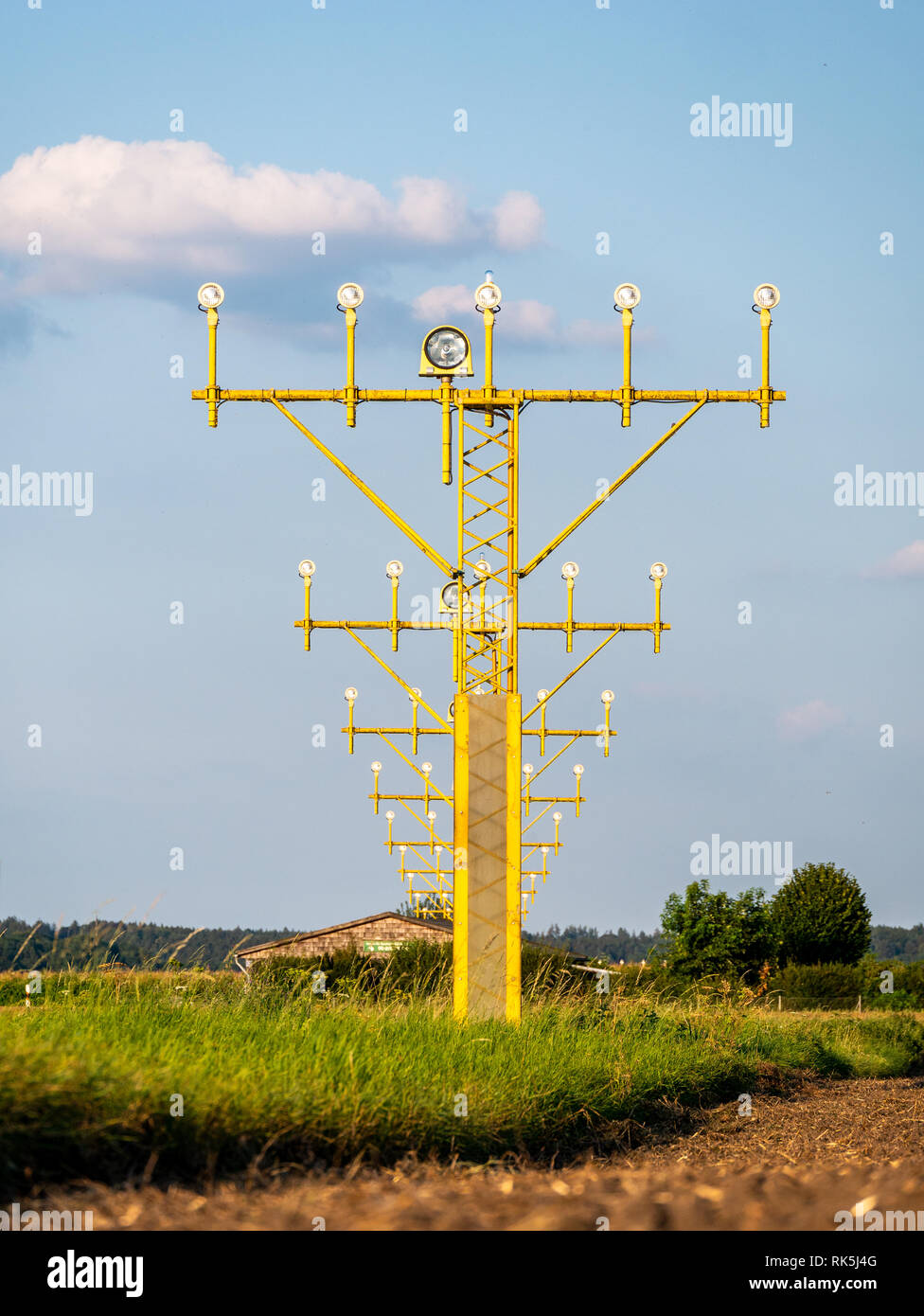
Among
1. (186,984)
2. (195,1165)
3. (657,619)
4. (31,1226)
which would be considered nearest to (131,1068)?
(195,1165)

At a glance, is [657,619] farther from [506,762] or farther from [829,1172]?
[829,1172]

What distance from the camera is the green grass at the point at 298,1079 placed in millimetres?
7199

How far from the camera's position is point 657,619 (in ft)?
92.0

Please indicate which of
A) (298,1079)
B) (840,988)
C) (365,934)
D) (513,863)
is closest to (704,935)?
(840,988)

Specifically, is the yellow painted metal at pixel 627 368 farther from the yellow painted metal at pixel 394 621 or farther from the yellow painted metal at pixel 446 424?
the yellow painted metal at pixel 394 621

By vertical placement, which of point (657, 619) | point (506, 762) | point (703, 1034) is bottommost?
point (703, 1034)

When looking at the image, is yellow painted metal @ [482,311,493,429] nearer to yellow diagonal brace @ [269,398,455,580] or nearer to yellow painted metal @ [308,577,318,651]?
yellow diagonal brace @ [269,398,455,580]

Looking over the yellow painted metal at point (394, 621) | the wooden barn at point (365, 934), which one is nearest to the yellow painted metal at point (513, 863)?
the yellow painted metal at point (394, 621)

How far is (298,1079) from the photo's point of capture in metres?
8.67

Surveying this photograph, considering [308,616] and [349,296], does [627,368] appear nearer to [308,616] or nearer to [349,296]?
[349,296]

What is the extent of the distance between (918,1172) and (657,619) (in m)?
19.6

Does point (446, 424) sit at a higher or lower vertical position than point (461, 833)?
higher

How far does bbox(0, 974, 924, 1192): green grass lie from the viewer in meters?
7.20

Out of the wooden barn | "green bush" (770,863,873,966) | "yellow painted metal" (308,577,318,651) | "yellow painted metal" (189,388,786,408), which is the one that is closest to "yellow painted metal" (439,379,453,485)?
"yellow painted metal" (189,388,786,408)
